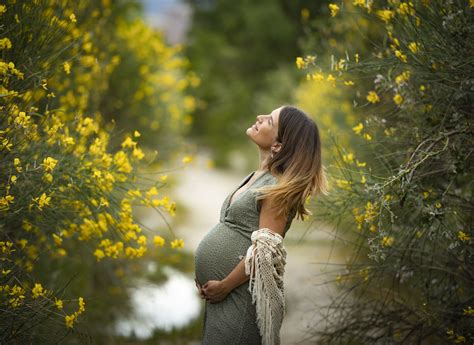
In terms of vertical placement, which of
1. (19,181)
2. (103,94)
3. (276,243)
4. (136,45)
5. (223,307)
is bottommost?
(223,307)

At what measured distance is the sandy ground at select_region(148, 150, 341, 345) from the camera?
5293 mm

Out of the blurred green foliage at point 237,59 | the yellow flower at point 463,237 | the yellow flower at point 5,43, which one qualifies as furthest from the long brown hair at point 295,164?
the blurred green foliage at point 237,59

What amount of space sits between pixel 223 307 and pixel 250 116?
15.6m

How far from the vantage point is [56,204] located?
3.39 metres

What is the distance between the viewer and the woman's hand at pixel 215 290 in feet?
8.79

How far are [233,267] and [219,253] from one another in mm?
99

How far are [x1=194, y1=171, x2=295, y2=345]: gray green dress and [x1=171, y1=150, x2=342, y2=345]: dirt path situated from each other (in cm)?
55

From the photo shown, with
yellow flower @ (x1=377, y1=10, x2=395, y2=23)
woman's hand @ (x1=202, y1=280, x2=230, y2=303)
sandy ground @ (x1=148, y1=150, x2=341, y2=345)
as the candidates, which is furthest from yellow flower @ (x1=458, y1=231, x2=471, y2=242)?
yellow flower @ (x1=377, y1=10, x2=395, y2=23)

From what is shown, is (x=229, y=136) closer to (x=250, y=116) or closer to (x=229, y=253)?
(x=250, y=116)

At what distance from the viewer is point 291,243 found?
9.09m

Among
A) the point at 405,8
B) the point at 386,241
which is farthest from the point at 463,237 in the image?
the point at 405,8

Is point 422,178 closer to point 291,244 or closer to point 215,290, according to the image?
point 215,290

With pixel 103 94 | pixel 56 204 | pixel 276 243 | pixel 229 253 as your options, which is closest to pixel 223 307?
pixel 229 253

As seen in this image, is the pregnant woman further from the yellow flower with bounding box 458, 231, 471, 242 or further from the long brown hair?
the yellow flower with bounding box 458, 231, 471, 242
